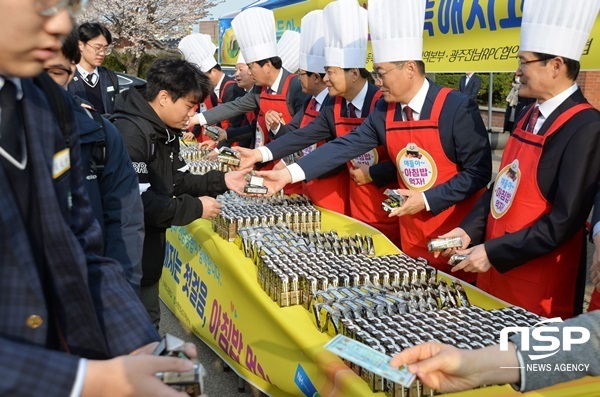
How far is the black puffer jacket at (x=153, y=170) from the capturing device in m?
2.76

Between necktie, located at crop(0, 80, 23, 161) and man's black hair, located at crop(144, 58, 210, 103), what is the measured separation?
1.84m

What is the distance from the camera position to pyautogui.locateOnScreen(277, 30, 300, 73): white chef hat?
21.4ft

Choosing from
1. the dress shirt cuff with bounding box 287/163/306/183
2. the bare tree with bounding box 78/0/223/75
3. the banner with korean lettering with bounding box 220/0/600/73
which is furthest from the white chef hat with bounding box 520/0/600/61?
the bare tree with bounding box 78/0/223/75

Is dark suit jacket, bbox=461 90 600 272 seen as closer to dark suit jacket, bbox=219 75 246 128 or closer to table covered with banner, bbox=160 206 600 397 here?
table covered with banner, bbox=160 206 600 397

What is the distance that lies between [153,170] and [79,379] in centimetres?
206

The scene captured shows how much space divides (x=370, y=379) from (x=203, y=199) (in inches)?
65.7

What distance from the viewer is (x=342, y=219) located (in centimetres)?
358

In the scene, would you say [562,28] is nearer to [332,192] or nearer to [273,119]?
[332,192]

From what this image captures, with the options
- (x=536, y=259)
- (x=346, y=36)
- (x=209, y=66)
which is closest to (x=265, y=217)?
(x=346, y=36)

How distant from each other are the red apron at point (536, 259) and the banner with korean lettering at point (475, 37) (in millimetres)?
1744

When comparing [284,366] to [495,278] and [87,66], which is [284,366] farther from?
[87,66]

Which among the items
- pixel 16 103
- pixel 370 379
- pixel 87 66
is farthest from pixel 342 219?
pixel 87 66

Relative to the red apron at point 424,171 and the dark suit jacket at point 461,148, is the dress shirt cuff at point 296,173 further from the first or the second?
the dark suit jacket at point 461,148

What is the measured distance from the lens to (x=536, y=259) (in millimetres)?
2545
